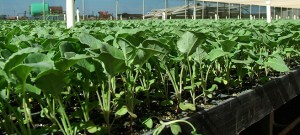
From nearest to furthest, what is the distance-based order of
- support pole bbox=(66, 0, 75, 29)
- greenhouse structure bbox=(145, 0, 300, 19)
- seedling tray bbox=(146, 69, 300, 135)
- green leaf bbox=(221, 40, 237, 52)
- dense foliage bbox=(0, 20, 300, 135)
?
dense foliage bbox=(0, 20, 300, 135), seedling tray bbox=(146, 69, 300, 135), green leaf bbox=(221, 40, 237, 52), support pole bbox=(66, 0, 75, 29), greenhouse structure bbox=(145, 0, 300, 19)

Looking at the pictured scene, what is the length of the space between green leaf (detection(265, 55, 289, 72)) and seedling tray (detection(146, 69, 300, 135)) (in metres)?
0.15

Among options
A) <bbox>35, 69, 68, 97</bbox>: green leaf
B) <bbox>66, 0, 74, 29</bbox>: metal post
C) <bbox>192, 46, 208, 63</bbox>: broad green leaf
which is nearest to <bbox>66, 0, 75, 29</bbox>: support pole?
<bbox>66, 0, 74, 29</bbox>: metal post

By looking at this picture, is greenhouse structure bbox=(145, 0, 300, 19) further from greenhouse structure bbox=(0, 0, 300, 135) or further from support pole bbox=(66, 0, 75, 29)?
greenhouse structure bbox=(0, 0, 300, 135)

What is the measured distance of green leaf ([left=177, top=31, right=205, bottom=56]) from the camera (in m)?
1.40

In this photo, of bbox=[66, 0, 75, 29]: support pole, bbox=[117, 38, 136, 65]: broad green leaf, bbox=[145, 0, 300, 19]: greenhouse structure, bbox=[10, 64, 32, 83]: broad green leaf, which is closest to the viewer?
bbox=[10, 64, 32, 83]: broad green leaf

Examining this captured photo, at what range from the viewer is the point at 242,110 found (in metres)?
1.70

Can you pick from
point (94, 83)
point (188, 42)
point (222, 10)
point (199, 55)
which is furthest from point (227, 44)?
point (222, 10)

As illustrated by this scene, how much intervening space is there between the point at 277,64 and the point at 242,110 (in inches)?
12.2

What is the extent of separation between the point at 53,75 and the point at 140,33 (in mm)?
672

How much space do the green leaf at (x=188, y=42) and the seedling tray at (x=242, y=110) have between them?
259mm

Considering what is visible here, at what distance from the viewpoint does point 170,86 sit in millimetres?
2006

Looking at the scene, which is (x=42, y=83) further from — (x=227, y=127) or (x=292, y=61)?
(x=292, y=61)

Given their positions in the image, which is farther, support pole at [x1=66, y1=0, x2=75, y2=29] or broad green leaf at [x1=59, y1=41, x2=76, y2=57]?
support pole at [x1=66, y1=0, x2=75, y2=29]

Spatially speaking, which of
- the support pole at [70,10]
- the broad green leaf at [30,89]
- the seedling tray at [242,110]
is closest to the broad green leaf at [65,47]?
the broad green leaf at [30,89]
